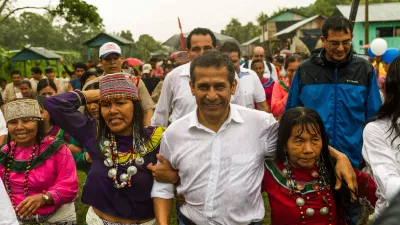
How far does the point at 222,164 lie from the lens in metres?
2.71

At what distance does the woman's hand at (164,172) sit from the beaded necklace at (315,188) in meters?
0.69

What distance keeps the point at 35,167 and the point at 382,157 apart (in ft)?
7.97

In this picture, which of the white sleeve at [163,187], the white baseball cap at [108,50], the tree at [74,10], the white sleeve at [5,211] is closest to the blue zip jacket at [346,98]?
the white sleeve at [163,187]

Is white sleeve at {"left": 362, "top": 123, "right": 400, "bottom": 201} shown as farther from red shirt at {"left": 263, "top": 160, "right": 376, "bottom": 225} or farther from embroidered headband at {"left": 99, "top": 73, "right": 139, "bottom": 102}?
embroidered headband at {"left": 99, "top": 73, "right": 139, "bottom": 102}

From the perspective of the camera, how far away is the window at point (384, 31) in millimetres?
37406

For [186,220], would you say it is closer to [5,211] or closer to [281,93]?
[5,211]

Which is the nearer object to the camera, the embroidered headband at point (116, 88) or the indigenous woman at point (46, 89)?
the embroidered headband at point (116, 88)

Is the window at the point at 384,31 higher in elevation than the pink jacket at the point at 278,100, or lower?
higher

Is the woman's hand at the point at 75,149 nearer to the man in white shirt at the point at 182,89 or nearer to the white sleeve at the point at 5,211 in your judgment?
the man in white shirt at the point at 182,89

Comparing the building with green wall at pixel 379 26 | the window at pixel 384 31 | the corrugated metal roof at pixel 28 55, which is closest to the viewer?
the corrugated metal roof at pixel 28 55

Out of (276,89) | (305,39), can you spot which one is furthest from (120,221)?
(305,39)

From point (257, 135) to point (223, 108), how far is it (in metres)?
0.27

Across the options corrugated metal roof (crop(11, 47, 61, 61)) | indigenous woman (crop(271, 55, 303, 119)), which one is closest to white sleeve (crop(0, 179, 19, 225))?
indigenous woman (crop(271, 55, 303, 119))

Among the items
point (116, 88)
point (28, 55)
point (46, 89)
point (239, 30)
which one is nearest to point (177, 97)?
point (116, 88)
